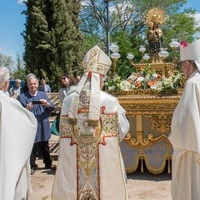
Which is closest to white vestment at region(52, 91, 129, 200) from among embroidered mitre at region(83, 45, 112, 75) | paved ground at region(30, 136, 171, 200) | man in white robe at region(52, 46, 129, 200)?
man in white robe at region(52, 46, 129, 200)

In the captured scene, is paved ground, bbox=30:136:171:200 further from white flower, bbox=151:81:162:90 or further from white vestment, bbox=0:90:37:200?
white vestment, bbox=0:90:37:200

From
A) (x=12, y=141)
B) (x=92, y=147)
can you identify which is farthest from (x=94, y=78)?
(x=12, y=141)

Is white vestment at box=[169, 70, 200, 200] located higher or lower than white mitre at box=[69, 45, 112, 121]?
lower

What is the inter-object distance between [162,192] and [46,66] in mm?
17522

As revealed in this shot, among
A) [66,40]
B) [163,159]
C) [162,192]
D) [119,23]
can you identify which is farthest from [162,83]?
[119,23]

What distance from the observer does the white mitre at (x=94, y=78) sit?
475cm

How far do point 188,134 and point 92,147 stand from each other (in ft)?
5.12

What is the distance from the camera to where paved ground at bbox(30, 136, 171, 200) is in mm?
5715

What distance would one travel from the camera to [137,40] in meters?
32.8

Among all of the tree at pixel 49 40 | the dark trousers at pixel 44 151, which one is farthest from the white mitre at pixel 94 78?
the tree at pixel 49 40

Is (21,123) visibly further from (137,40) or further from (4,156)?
(137,40)

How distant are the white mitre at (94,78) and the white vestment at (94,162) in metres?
0.09

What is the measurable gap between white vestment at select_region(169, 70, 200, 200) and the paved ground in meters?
1.84

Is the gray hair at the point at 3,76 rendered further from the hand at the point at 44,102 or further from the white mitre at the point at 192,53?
the hand at the point at 44,102
